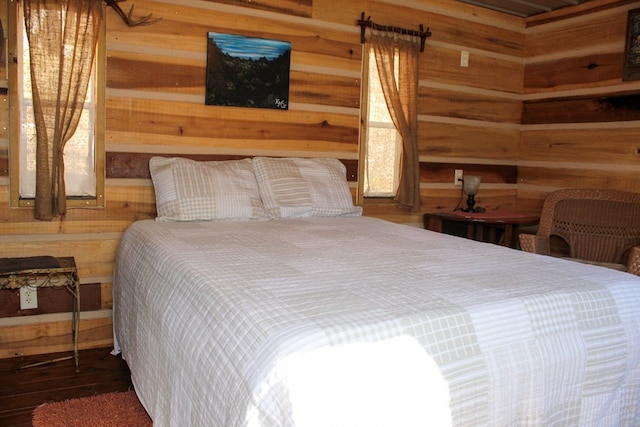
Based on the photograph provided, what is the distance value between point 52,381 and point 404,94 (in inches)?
103

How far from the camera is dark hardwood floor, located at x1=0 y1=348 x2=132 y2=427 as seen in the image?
223 centimetres

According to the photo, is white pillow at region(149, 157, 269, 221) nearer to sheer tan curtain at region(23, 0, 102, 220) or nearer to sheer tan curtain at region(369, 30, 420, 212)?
sheer tan curtain at region(23, 0, 102, 220)

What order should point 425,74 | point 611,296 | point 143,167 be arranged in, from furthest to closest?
1. point 425,74
2. point 143,167
3. point 611,296

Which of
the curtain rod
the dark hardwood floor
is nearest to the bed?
the dark hardwood floor

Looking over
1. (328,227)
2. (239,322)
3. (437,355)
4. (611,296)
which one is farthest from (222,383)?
(328,227)

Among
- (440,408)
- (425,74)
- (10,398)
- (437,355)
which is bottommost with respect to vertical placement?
(10,398)

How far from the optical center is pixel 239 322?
52.2 inches

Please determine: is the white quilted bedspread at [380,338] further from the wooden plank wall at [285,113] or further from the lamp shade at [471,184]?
the lamp shade at [471,184]

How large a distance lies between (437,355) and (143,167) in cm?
215

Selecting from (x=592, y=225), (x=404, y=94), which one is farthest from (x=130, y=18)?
(x=592, y=225)

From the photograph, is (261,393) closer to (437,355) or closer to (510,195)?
(437,355)

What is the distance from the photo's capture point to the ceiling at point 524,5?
3.82 metres

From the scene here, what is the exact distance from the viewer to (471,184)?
12.3ft

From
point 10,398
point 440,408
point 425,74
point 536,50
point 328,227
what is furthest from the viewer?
point 536,50
